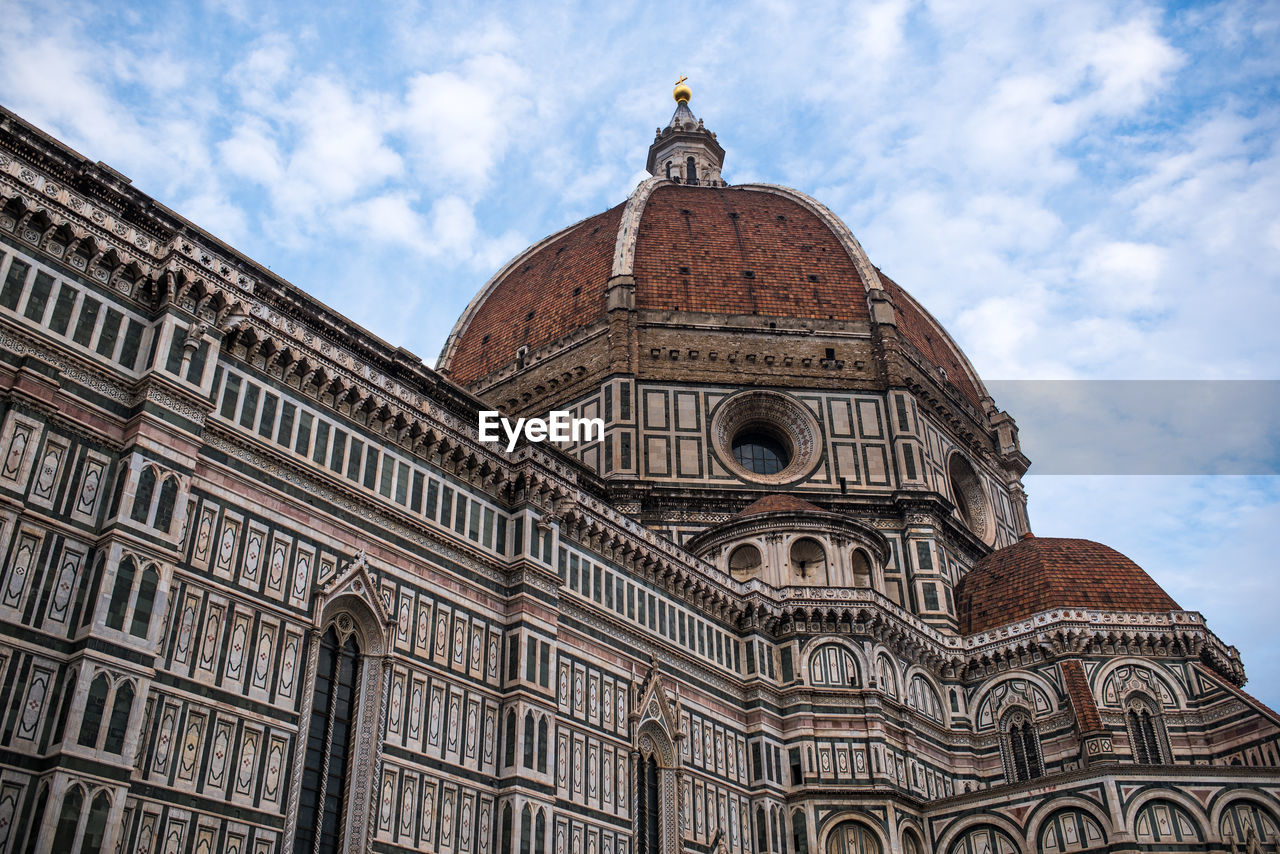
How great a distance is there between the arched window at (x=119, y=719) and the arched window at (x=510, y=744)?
8442 millimetres

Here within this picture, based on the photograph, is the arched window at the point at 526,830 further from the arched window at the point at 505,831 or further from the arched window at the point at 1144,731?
the arched window at the point at 1144,731

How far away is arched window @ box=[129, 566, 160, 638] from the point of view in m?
18.6

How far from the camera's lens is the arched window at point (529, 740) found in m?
24.5

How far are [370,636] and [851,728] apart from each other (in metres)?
15.4

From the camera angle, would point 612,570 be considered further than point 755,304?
No

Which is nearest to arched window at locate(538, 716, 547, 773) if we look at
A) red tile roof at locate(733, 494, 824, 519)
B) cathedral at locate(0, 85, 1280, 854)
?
cathedral at locate(0, 85, 1280, 854)

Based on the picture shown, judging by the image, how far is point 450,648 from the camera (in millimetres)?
24469

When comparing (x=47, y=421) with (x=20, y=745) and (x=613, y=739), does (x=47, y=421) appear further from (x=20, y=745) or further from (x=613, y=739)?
(x=613, y=739)

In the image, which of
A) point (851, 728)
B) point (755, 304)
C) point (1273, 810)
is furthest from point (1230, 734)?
point (755, 304)

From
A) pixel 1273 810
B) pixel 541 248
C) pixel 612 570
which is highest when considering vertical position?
pixel 541 248

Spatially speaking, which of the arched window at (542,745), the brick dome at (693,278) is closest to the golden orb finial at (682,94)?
the brick dome at (693,278)

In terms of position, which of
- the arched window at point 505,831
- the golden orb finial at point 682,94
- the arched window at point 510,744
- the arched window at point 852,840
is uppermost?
the golden orb finial at point 682,94

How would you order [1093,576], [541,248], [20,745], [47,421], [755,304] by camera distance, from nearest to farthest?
[20,745]
[47,421]
[1093,576]
[755,304]
[541,248]

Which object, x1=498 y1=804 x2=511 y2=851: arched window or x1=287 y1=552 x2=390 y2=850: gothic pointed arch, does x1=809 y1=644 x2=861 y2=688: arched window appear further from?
x1=287 y1=552 x2=390 y2=850: gothic pointed arch
